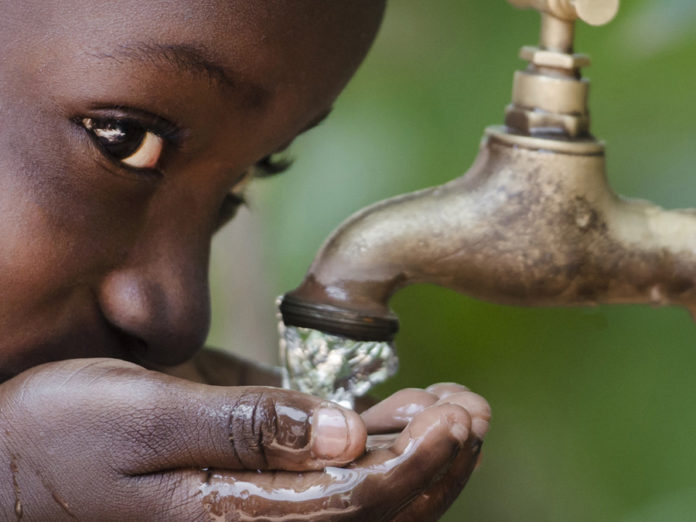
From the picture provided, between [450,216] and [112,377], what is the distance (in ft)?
1.05

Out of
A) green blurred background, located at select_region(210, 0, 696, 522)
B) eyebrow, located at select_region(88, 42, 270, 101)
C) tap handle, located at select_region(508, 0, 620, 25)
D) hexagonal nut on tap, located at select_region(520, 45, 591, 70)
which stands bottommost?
green blurred background, located at select_region(210, 0, 696, 522)

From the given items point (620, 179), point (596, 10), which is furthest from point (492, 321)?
point (596, 10)

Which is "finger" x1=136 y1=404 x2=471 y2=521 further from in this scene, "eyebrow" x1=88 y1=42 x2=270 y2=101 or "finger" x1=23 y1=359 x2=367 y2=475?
"eyebrow" x1=88 y1=42 x2=270 y2=101

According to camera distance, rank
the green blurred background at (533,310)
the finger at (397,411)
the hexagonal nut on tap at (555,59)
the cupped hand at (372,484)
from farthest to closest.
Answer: the green blurred background at (533,310) → the hexagonal nut on tap at (555,59) → the finger at (397,411) → the cupped hand at (372,484)

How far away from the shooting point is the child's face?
0.64 metres

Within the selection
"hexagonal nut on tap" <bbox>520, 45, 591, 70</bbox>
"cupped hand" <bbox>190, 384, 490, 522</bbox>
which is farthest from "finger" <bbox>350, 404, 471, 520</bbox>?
"hexagonal nut on tap" <bbox>520, 45, 591, 70</bbox>

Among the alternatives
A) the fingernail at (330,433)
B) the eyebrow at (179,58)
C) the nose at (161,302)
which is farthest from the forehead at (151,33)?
the fingernail at (330,433)

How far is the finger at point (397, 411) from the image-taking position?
0.63 meters

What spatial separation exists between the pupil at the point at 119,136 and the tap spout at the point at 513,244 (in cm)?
19

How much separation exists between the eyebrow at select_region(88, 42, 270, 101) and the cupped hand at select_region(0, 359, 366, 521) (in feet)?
0.64

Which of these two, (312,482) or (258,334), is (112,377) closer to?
(312,482)

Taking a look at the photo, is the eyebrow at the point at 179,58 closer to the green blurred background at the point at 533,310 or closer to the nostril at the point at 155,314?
the nostril at the point at 155,314

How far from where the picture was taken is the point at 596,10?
0.73 m

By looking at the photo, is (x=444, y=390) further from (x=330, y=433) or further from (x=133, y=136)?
(x=133, y=136)
